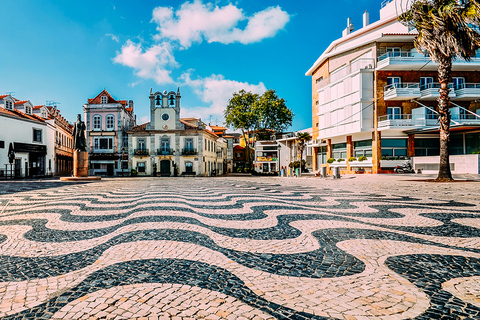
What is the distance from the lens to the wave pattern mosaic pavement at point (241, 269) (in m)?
1.83

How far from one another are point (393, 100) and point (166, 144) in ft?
Result: 84.1

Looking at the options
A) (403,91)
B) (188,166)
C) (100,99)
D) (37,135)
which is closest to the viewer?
(403,91)

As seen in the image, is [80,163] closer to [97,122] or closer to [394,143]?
[97,122]

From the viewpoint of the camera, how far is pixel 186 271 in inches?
97.0

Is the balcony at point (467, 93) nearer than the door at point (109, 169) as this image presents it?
Yes

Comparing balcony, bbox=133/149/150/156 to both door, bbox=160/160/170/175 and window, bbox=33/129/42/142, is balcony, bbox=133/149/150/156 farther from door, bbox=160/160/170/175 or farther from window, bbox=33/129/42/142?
window, bbox=33/129/42/142

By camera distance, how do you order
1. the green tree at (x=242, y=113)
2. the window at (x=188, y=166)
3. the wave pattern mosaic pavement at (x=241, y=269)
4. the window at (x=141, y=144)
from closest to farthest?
the wave pattern mosaic pavement at (x=241, y=269) → the window at (x=188, y=166) → the window at (x=141, y=144) → the green tree at (x=242, y=113)

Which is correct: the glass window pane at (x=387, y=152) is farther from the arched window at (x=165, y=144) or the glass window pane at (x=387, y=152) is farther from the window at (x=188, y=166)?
the arched window at (x=165, y=144)

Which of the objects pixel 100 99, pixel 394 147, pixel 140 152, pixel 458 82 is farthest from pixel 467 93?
pixel 100 99

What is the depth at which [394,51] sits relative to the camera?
85.0 feet

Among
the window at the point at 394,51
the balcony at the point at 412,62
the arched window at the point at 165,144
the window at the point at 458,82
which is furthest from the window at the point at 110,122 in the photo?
the window at the point at 458,82

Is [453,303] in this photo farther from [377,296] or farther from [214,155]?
[214,155]

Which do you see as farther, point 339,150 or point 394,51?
point 339,150

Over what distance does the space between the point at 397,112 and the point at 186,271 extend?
2763 centimetres
